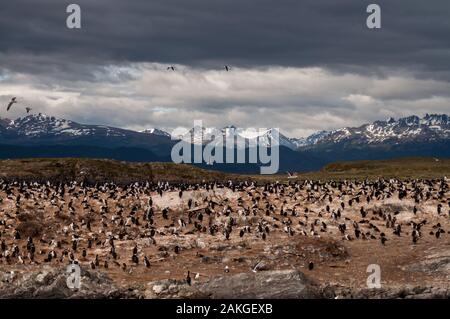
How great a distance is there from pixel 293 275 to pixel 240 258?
37.9 ft

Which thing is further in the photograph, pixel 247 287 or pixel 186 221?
pixel 186 221

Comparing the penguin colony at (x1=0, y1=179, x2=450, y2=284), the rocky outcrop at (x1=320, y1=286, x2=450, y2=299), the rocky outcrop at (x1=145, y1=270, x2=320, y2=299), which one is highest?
the penguin colony at (x1=0, y1=179, x2=450, y2=284)
